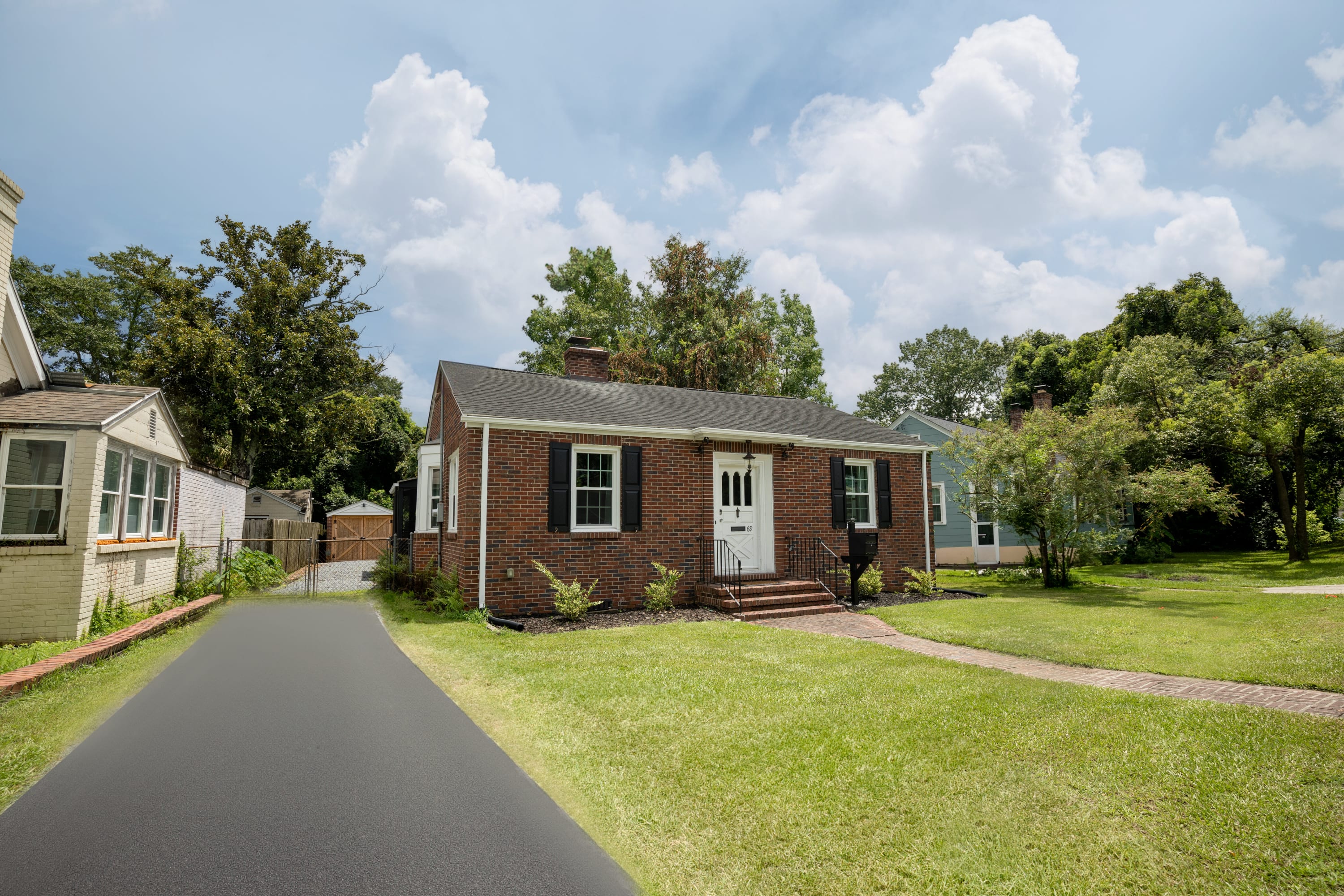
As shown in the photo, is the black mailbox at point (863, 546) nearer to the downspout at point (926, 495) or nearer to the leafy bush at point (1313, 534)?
the downspout at point (926, 495)

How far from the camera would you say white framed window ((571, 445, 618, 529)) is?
39.5 feet

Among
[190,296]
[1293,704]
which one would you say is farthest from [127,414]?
[190,296]

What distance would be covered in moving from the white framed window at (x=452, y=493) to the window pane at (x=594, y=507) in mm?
2393

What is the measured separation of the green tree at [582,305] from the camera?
33.2 meters

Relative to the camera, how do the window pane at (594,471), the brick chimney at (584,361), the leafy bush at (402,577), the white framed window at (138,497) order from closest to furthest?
the white framed window at (138,497) < the window pane at (594,471) < the leafy bush at (402,577) < the brick chimney at (584,361)

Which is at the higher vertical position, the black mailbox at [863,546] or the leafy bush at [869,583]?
the black mailbox at [863,546]

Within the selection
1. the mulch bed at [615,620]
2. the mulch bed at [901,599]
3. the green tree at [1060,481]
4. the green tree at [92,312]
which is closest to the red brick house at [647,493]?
the mulch bed at [615,620]

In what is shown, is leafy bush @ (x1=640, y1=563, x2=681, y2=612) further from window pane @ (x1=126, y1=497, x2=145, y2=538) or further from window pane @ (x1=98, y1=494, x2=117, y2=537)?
window pane @ (x1=126, y1=497, x2=145, y2=538)

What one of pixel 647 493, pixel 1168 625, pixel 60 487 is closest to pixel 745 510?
pixel 647 493

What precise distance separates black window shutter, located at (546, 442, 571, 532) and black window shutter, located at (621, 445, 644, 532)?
99 cm

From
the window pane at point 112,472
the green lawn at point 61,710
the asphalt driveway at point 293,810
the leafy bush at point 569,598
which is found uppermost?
the window pane at point 112,472

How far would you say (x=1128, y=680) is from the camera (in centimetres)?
646

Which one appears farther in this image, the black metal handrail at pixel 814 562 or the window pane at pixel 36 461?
the black metal handrail at pixel 814 562

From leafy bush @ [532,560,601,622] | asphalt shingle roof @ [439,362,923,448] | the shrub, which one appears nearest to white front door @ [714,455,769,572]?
asphalt shingle roof @ [439,362,923,448]
